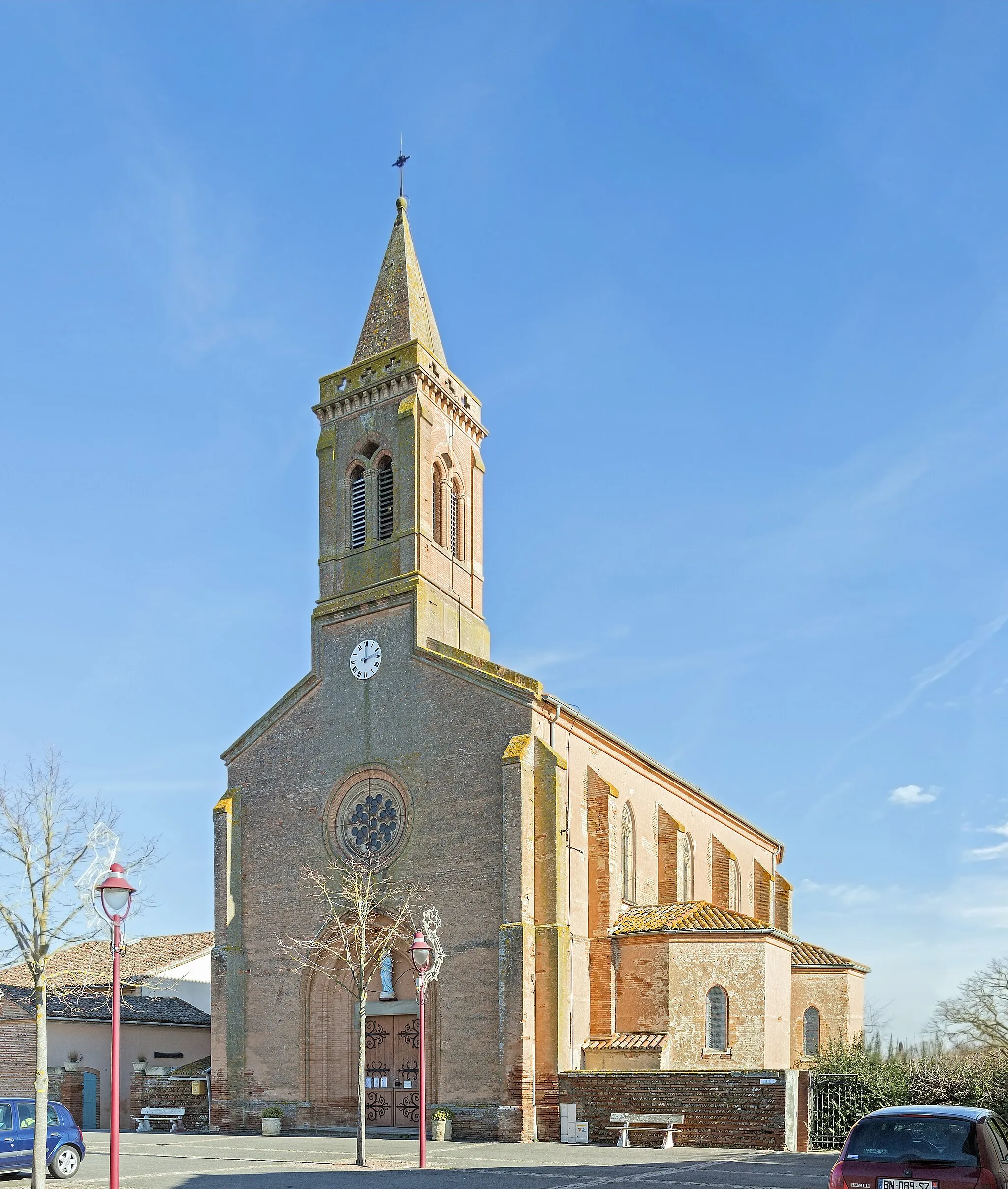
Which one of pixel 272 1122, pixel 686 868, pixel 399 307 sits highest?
pixel 399 307

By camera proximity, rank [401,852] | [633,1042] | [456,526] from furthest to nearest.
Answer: [456,526]
[401,852]
[633,1042]

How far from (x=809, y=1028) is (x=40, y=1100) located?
32093mm

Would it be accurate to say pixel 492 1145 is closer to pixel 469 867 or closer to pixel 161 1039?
pixel 469 867

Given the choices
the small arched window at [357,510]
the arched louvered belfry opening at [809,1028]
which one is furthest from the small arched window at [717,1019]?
the small arched window at [357,510]

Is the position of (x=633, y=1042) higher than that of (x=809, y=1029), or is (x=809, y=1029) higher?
(x=633, y=1042)

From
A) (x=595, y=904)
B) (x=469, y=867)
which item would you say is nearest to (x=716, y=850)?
(x=595, y=904)

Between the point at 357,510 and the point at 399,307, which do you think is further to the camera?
the point at 399,307

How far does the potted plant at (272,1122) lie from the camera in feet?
107

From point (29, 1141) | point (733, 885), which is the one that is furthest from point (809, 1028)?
point (29, 1141)

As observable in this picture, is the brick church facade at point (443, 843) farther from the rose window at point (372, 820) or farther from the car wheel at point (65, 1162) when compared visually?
the car wheel at point (65, 1162)

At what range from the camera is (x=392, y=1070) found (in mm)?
32562

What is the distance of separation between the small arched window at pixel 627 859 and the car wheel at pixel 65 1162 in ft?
57.2

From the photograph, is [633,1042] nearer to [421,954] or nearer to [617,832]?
[617,832]

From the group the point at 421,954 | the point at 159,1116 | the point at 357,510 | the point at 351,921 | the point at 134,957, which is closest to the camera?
the point at 421,954
